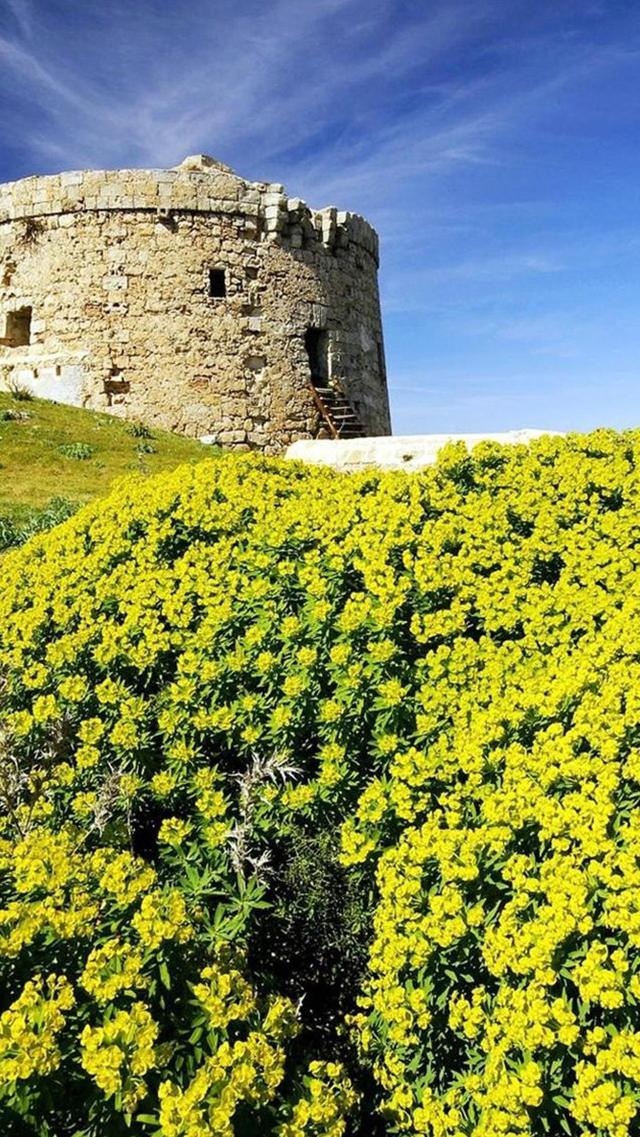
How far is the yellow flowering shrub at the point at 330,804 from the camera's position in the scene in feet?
8.60

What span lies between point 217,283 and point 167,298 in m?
1.04

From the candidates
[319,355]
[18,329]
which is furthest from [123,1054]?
[18,329]

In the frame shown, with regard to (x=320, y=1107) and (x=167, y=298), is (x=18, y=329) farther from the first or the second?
(x=320, y=1107)

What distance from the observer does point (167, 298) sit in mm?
16844

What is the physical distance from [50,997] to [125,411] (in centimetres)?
1524

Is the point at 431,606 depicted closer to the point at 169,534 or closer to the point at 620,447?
the point at 169,534

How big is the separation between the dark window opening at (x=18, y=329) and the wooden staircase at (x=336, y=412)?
557 cm

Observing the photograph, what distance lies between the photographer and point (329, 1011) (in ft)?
13.2

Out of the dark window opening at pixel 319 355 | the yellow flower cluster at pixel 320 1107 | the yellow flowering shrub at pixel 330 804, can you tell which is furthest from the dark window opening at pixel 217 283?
the yellow flower cluster at pixel 320 1107

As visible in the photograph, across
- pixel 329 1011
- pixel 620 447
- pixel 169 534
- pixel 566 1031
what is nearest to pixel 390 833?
pixel 329 1011

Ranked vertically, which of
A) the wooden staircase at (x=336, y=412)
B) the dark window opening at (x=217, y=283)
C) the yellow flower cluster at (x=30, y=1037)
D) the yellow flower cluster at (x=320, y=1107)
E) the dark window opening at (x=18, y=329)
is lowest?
the yellow flower cluster at (x=320, y=1107)

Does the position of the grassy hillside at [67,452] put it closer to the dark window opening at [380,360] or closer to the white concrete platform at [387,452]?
the white concrete platform at [387,452]

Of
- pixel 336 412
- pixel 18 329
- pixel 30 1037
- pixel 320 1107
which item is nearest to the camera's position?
pixel 30 1037

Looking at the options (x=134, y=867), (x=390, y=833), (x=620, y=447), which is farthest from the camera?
(x=620, y=447)
